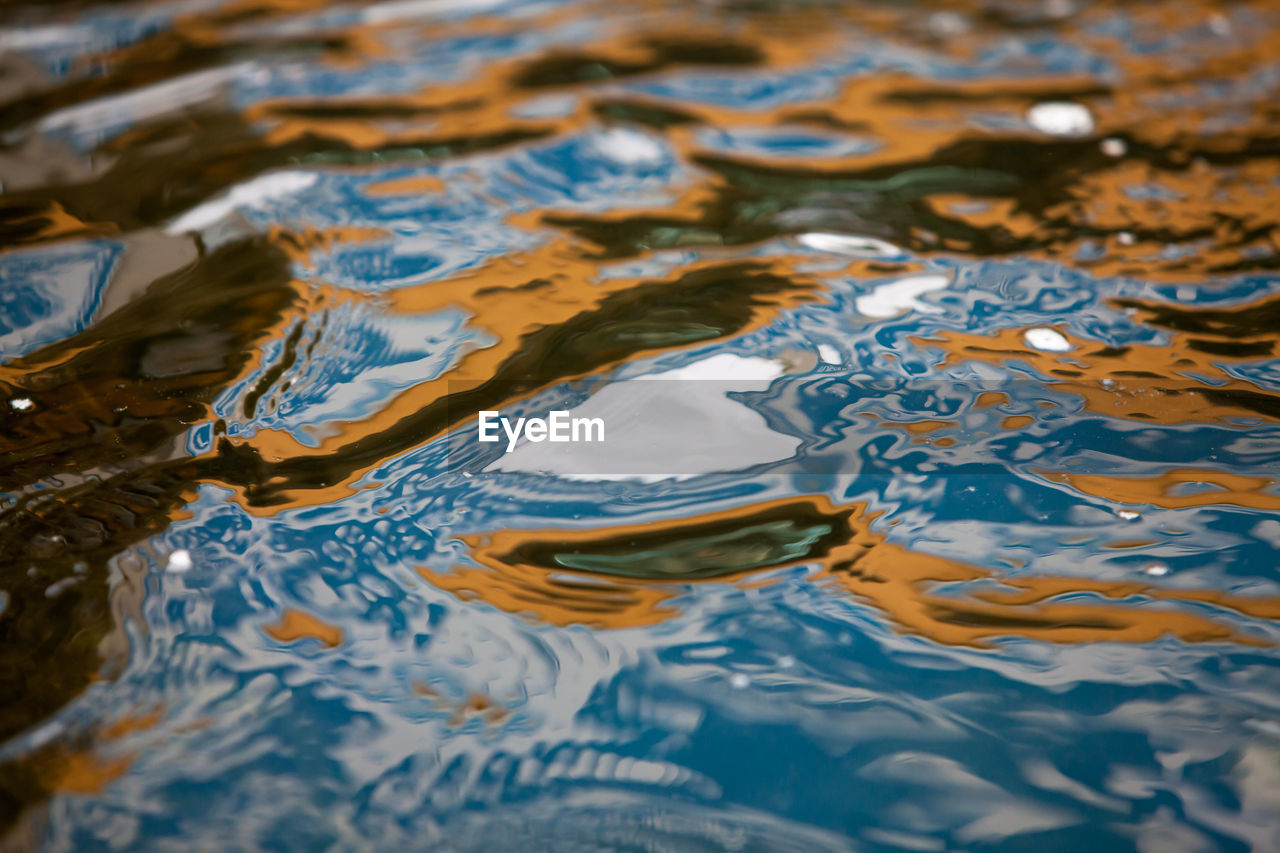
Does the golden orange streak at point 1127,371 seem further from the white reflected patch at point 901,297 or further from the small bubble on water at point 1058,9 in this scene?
the small bubble on water at point 1058,9

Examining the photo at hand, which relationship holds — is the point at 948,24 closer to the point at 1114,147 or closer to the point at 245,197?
the point at 1114,147

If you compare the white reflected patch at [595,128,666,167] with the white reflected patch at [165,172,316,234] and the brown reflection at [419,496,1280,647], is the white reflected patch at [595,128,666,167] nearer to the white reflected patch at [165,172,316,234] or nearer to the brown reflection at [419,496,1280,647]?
the white reflected patch at [165,172,316,234]

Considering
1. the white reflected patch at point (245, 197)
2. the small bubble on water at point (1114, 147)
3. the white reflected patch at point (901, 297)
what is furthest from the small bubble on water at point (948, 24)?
the white reflected patch at point (245, 197)

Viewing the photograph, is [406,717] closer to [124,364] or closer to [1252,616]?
[124,364]

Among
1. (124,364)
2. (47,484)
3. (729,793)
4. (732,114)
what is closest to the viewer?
(729,793)

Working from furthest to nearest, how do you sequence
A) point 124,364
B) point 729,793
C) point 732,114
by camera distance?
point 732,114, point 124,364, point 729,793

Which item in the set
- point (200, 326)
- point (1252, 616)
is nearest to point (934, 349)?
point (1252, 616)

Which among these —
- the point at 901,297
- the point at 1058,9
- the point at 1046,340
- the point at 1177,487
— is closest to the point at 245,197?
the point at 901,297
